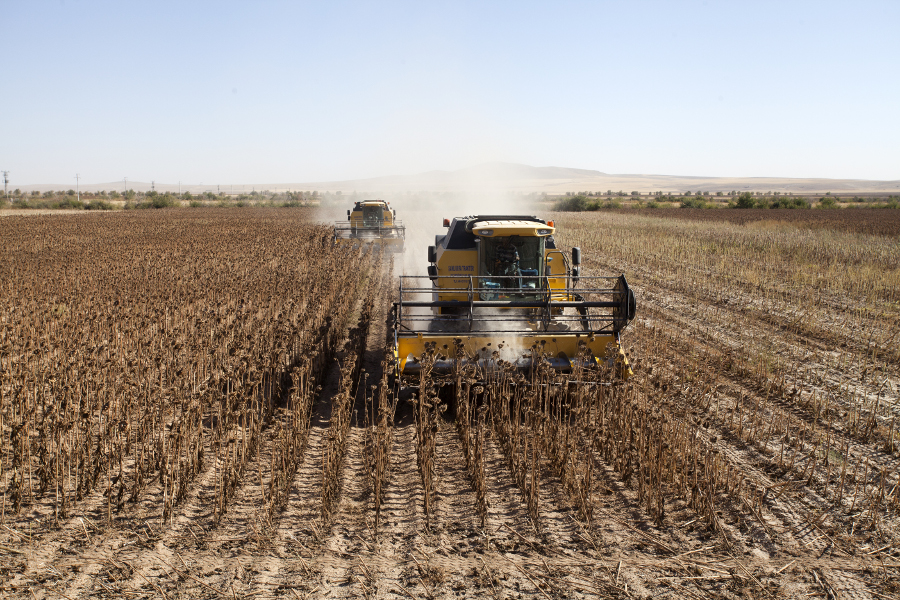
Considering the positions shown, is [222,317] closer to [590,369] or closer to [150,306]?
[150,306]

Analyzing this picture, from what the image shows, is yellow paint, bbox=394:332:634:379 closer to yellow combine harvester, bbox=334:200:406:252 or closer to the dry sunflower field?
the dry sunflower field

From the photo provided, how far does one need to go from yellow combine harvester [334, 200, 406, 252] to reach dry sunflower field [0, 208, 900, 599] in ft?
45.5

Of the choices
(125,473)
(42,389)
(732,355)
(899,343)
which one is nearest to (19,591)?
(125,473)

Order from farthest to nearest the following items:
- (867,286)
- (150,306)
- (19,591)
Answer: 1. (867,286)
2. (150,306)
3. (19,591)

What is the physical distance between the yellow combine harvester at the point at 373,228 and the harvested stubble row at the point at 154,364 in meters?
4.92

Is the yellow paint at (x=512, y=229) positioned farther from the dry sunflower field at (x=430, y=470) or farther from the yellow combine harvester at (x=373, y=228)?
the yellow combine harvester at (x=373, y=228)

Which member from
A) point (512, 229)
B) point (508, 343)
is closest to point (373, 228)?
point (512, 229)

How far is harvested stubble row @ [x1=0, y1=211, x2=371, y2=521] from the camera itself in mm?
5355

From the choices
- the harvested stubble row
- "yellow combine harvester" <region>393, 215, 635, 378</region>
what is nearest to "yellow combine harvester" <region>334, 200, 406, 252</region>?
the harvested stubble row

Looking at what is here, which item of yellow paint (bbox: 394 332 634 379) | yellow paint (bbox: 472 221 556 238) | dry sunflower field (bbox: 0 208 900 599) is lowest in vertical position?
dry sunflower field (bbox: 0 208 900 599)

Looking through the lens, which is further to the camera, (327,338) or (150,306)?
(150,306)

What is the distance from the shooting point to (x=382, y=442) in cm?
558

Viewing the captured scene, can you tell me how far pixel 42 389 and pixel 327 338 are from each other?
3858 mm

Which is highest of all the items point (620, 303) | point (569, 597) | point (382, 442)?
point (620, 303)
